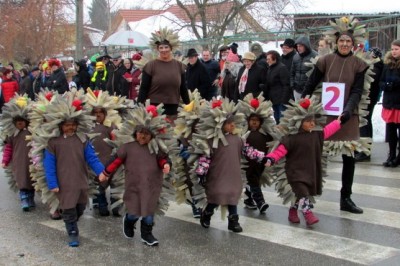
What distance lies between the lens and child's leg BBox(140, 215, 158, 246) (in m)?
5.96

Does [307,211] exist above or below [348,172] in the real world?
below

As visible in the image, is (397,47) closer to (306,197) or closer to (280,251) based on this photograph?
(306,197)

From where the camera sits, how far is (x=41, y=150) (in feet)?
20.5

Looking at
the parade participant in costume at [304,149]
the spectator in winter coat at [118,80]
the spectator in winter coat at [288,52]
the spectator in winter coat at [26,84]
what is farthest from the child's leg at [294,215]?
the spectator in winter coat at [26,84]

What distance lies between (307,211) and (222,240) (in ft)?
3.56

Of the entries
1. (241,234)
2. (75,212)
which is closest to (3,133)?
(75,212)

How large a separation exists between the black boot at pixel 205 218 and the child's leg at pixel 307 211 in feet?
3.35

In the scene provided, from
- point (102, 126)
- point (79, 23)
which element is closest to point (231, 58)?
point (102, 126)

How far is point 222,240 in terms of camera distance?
613 cm

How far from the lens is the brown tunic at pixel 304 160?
653 cm

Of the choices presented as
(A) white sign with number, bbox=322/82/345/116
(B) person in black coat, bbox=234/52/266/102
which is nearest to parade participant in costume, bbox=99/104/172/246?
(A) white sign with number, bbox=322/82/345/116

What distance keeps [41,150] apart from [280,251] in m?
2.68

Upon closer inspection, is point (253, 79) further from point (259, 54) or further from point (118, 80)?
point (118, 80)

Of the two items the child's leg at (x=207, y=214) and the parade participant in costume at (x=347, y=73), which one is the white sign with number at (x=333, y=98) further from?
the child's leg at (x=207, y=214)
